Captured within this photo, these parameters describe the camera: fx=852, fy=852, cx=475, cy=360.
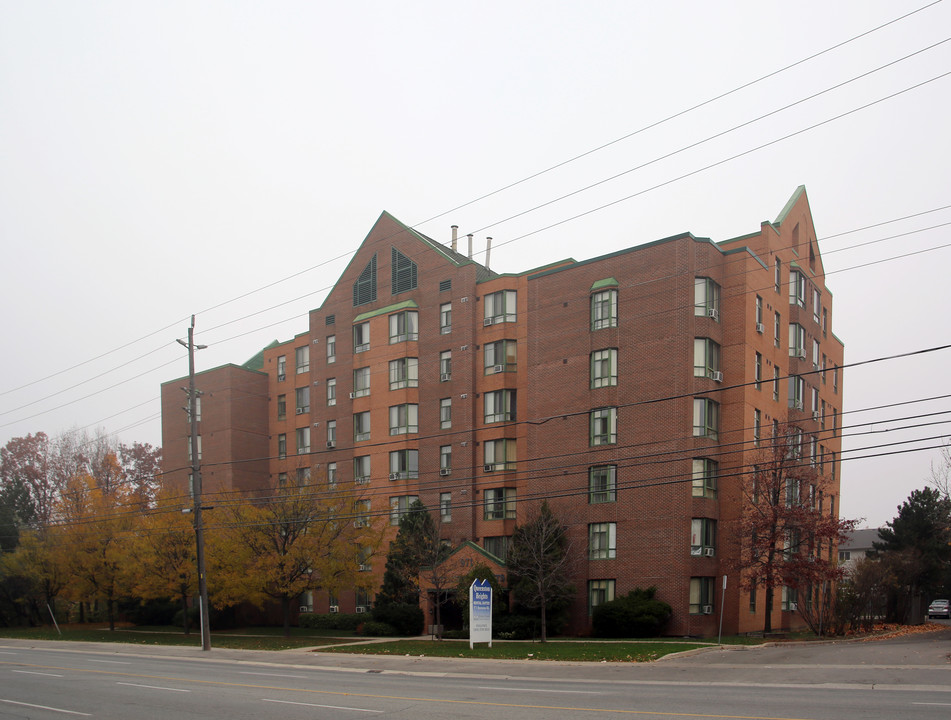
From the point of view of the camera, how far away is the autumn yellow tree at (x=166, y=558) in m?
45.9

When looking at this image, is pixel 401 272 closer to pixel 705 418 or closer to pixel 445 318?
pixel 445 318

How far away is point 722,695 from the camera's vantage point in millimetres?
18047

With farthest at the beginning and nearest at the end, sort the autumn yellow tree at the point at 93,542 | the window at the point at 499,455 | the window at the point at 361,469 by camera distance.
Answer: the window at the point at 361,469 → the autumn yellow tree at the point at 93,542 → the window at the point at 499,455

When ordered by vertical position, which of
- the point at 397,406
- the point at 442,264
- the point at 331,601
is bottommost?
the point at 331,601

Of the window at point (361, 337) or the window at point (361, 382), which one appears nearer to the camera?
the window at point (361, 382)

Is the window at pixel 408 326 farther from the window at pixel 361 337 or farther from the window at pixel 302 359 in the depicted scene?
the window at pixel 302 359

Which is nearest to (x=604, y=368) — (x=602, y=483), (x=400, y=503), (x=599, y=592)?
(x=602, y=483)

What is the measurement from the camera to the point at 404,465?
50.8 m

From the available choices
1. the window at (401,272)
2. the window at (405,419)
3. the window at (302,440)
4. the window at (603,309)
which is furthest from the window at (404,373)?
the window at (603,309)

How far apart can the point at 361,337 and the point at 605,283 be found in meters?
18.7

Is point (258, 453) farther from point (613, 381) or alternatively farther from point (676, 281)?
point (676, 281)

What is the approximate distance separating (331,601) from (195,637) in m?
10.3

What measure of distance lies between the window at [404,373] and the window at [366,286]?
5.22 m

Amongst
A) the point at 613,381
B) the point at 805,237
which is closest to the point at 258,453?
the point at 613,381
